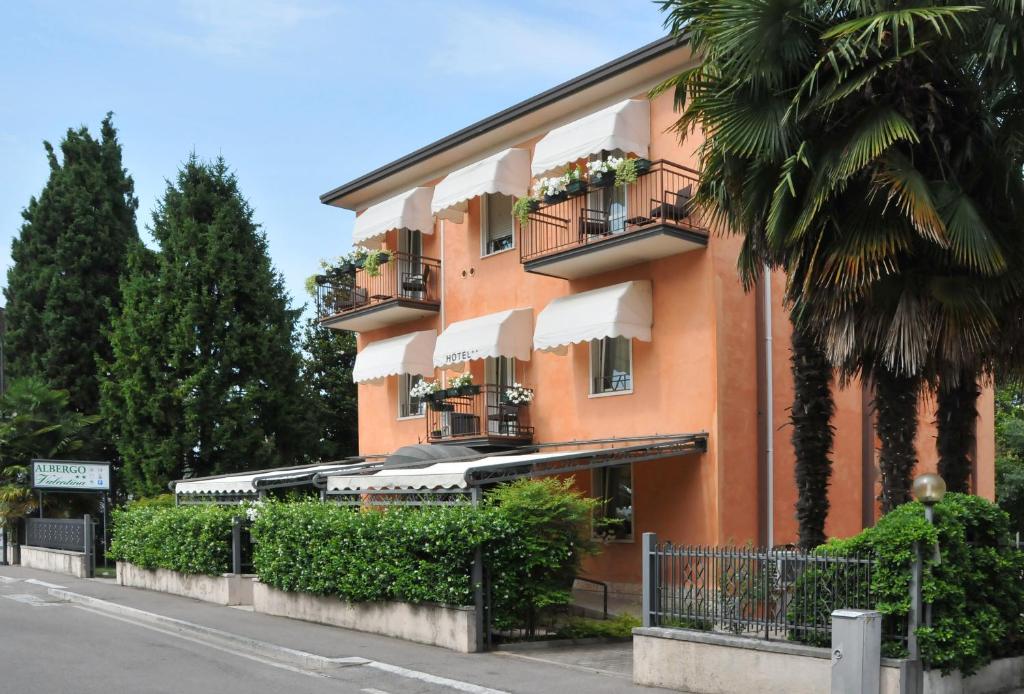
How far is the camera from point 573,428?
68.8 ft

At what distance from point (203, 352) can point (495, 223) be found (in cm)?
1087

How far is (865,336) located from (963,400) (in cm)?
213

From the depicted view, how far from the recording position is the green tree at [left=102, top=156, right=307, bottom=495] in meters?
29.5

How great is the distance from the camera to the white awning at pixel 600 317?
19.0m

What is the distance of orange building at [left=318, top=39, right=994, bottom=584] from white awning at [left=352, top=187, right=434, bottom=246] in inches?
2.2

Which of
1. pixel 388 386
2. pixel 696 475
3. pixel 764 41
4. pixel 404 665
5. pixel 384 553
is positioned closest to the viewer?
pixel 764 41

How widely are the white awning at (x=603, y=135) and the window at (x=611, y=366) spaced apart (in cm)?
355

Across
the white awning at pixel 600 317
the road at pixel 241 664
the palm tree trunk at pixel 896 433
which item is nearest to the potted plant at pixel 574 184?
the white awning at pixel 600 317

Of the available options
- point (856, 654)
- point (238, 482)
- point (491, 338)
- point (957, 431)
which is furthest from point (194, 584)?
point (856, 654)

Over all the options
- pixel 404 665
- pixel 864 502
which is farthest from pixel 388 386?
pixel 404 665

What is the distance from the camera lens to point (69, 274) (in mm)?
35875

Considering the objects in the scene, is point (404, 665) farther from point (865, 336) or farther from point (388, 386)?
point (388, 386)

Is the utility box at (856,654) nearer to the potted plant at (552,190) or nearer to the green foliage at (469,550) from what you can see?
the green foliage at (469,550)

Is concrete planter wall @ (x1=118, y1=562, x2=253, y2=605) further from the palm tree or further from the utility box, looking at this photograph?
the utility box
